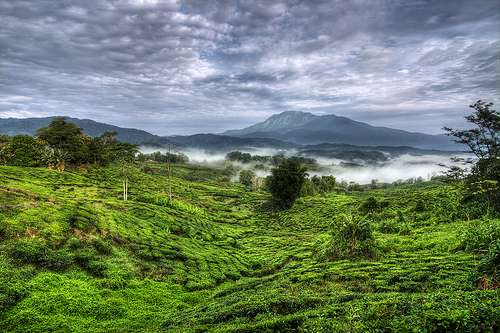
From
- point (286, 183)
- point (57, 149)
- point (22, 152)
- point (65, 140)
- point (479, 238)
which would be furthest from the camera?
point (286, 183)

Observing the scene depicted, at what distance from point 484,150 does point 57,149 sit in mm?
131386

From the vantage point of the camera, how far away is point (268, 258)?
55.7m

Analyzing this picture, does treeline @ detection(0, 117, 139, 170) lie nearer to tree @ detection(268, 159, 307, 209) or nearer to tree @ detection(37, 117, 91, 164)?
tree @ detection(37, 117, 91, 164)

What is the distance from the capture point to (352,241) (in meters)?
41.7

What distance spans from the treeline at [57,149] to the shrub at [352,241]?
10059 cm

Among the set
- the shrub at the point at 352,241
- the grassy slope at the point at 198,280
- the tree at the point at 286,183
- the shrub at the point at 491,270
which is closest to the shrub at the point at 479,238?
the grassy slope at the point at 198,280

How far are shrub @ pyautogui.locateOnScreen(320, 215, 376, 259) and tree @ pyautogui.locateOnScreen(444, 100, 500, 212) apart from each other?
19794 millimetres

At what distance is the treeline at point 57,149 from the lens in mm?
109438

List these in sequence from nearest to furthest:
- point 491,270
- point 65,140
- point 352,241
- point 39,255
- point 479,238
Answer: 1. point 491,270
2. point 479,238
3. point 39,255
4. point 352,241
5. point 65,140

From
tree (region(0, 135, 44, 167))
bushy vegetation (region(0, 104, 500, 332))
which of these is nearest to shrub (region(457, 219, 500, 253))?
bushy vegetation (region(0, 104, 500, 332))

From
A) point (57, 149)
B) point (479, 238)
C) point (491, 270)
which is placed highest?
point (57, 149)

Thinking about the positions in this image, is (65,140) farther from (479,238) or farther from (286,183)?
(479,238)

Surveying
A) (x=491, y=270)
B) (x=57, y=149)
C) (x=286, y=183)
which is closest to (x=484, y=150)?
(x=491, y=270)

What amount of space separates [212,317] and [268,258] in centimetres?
3464
